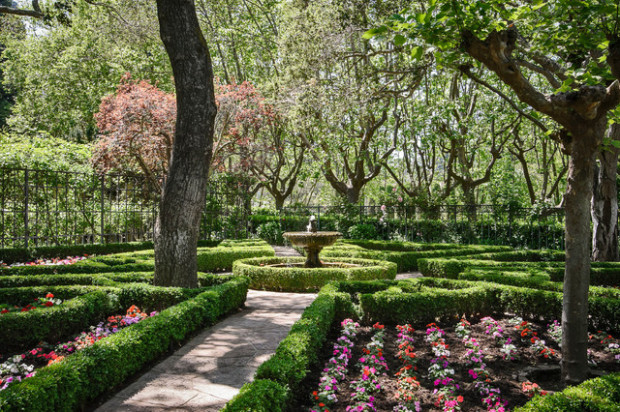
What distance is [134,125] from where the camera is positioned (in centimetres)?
1376

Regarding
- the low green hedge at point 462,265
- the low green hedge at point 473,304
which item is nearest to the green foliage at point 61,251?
the low green hedge at point 462,265

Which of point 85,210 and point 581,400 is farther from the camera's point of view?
point 85,210

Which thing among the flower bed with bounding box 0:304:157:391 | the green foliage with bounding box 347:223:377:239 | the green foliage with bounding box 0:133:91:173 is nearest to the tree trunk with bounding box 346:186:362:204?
the green foliage with bounding box 347:223:377:239

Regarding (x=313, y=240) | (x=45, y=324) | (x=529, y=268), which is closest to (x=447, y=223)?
(x=529, y=268)

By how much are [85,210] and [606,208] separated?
14.1 metres

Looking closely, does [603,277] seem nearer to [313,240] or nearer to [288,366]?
[313,240]

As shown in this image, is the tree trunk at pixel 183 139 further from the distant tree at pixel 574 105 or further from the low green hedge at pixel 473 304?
the distant tree at pixel 574 105

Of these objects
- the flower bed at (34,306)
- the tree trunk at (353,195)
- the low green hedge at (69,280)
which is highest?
the tree trunk at (353,195)

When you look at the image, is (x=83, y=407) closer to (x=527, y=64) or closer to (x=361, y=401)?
(x=361, y=401)

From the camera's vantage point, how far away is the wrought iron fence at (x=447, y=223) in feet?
48.4

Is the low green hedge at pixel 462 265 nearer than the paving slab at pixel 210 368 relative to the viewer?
No

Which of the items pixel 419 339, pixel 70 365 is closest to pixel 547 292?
pixel 419 339

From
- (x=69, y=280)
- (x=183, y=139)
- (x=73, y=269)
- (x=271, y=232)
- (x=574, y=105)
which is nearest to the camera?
(x=574, y=105)

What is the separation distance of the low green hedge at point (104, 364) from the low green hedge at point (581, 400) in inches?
125
